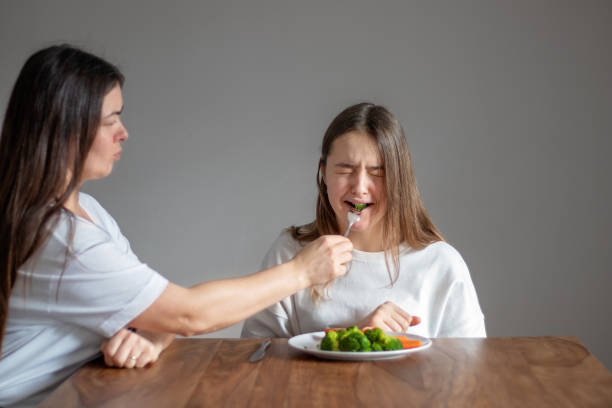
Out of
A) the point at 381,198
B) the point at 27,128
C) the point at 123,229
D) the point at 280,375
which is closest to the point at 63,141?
the point at 27,128

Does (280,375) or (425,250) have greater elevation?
(425,250)

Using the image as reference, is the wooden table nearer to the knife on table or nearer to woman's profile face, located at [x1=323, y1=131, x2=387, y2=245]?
the knife on table

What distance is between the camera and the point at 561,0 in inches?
125

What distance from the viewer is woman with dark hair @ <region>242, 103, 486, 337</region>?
1.81 metres

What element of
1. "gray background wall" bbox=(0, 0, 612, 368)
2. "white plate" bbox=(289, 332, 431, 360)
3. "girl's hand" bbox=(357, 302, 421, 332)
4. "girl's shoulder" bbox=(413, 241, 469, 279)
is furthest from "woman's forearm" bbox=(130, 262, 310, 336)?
"gray background wall" bbox=(0, 0, 612, 368)

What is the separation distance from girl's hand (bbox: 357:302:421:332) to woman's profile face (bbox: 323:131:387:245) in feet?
0.91

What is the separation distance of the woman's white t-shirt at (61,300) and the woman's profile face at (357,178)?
69 cm

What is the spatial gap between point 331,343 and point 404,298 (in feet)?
1.78

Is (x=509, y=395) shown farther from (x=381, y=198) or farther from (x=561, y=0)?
(x=561, y=0)

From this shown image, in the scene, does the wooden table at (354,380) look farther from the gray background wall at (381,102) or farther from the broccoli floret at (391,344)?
the gray background wall at (381,102)

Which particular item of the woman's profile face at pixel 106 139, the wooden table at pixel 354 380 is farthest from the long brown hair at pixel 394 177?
the woman's profile face at pixel 106 139

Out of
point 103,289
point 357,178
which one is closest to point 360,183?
point 357,178

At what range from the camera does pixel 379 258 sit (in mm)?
1879

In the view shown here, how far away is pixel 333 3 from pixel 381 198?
179cm
